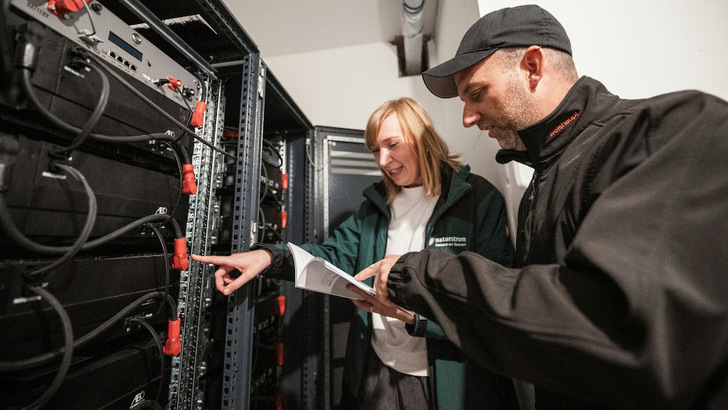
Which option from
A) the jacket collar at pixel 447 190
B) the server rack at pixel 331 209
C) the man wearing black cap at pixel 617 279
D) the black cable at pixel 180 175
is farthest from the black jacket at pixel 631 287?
the server rack at pixel 331 209

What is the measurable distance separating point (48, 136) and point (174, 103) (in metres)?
0.27

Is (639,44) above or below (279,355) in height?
above

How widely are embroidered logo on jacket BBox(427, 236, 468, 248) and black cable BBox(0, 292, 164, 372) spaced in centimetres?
81

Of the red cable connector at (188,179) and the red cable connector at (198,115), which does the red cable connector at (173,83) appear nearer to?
the red cable connector at (198,115)

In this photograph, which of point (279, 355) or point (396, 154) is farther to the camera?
point (279, 355)

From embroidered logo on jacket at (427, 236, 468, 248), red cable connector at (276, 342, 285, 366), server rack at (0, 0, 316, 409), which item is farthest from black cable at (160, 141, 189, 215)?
red cable connector at (276, 342, 285, 366)

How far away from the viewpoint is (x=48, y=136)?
50 cm

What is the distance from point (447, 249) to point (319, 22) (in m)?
1.99

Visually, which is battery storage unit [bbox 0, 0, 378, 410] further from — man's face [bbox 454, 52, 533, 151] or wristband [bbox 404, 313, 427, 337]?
man's face [bbox 454, 52, 533, 151]

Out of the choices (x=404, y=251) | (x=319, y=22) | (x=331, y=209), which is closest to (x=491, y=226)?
(x=404, y=251)

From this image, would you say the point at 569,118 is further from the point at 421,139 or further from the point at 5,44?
the point at 5,44

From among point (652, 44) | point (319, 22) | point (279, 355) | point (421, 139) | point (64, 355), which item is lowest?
point (279, 355)

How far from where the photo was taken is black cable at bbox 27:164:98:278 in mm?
407

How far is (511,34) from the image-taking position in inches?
25.4
